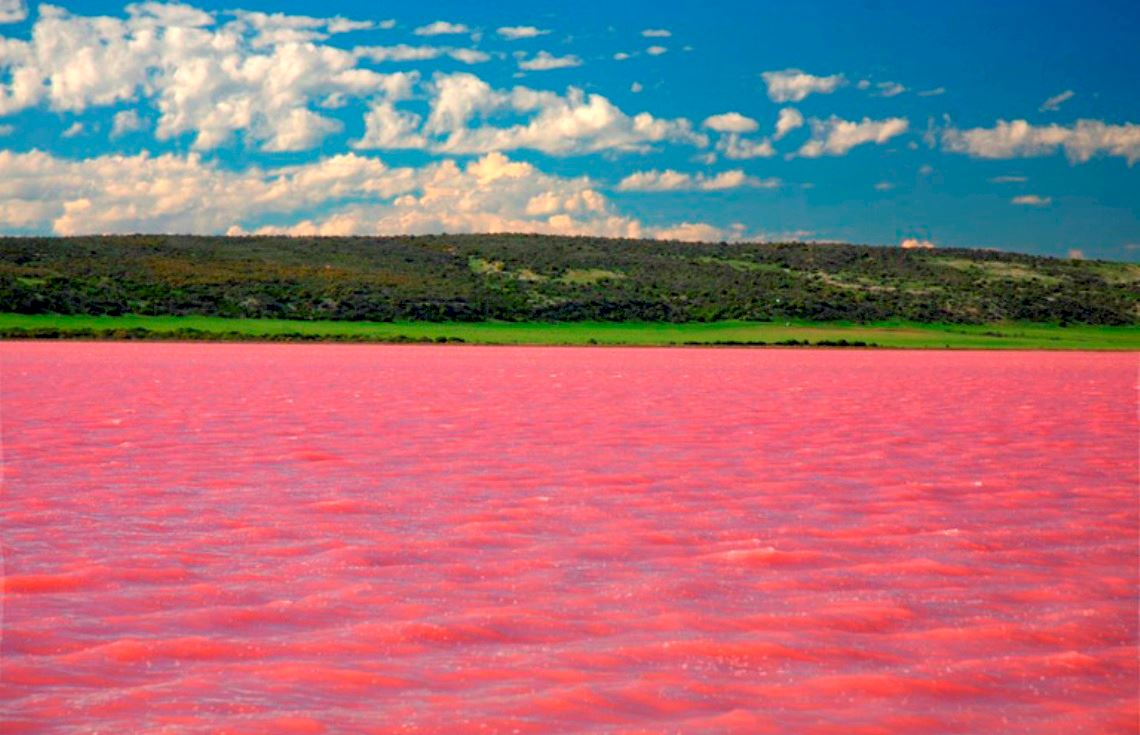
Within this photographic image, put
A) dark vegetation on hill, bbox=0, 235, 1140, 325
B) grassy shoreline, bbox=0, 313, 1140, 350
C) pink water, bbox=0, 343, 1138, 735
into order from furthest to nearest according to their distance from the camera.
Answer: dark vegetation on hill, bbox=0, 235, 1140, 325 < grassy shoreline, bbox=0, 313, 1140, 350 < pink water, bbox=0, 343, 1138, 735

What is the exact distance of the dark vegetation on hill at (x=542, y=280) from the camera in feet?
309

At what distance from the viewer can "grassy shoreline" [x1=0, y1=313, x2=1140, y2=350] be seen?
71.6m

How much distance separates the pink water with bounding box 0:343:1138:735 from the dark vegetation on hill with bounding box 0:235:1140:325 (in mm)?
74809

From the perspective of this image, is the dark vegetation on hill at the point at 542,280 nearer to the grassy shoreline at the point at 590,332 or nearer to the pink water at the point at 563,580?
the grassy shoreline at the point at 590,332

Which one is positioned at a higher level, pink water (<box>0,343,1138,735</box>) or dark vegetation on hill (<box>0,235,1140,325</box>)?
dark vegetation on hill (<box>0,235,1140,325</box>)

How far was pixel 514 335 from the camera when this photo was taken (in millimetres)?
82188

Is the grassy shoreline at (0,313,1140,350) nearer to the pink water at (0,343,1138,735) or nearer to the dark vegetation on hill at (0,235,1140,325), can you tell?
the dark vegetation on hill at (0,235,1140,325)

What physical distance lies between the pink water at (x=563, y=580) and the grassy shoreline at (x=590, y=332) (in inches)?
2189

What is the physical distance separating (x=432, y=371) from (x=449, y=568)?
27.9 meters

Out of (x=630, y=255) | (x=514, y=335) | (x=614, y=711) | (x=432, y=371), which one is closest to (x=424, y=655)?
(x=614, y=711)

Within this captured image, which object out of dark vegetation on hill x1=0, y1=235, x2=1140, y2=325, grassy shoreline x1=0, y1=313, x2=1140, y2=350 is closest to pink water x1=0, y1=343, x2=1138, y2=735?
grassy shoreline x1=0, y1=313, x2=1140, y2=350

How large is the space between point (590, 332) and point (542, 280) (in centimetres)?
3052

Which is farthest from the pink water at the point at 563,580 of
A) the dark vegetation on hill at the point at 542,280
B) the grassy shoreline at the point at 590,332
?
the dark vegetation on hill at the point at 542,280

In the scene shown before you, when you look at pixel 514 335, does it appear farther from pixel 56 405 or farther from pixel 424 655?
pixel 424 655
